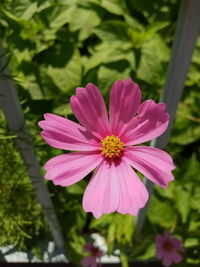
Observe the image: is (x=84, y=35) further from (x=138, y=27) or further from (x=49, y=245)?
(x=49, y=245)

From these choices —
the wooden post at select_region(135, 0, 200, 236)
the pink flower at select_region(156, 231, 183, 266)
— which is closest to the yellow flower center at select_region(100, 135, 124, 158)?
the wooden post at select_region(135, 0, 200, 236)

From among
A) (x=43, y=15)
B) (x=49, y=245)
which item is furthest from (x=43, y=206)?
(x=43, y=15)

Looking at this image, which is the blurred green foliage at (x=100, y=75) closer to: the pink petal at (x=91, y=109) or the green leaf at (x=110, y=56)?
the green leaf at (x=110, y=56)

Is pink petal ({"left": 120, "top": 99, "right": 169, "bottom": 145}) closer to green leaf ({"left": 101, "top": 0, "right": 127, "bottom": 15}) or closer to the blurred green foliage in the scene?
the blurred green foliage

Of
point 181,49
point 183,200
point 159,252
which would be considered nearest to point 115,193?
point 181,49

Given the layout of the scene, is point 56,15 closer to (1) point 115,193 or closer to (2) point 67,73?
(2) point 67,73

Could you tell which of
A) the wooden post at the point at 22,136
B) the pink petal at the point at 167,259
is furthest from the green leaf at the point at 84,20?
the pink petal at the point at 167,259
